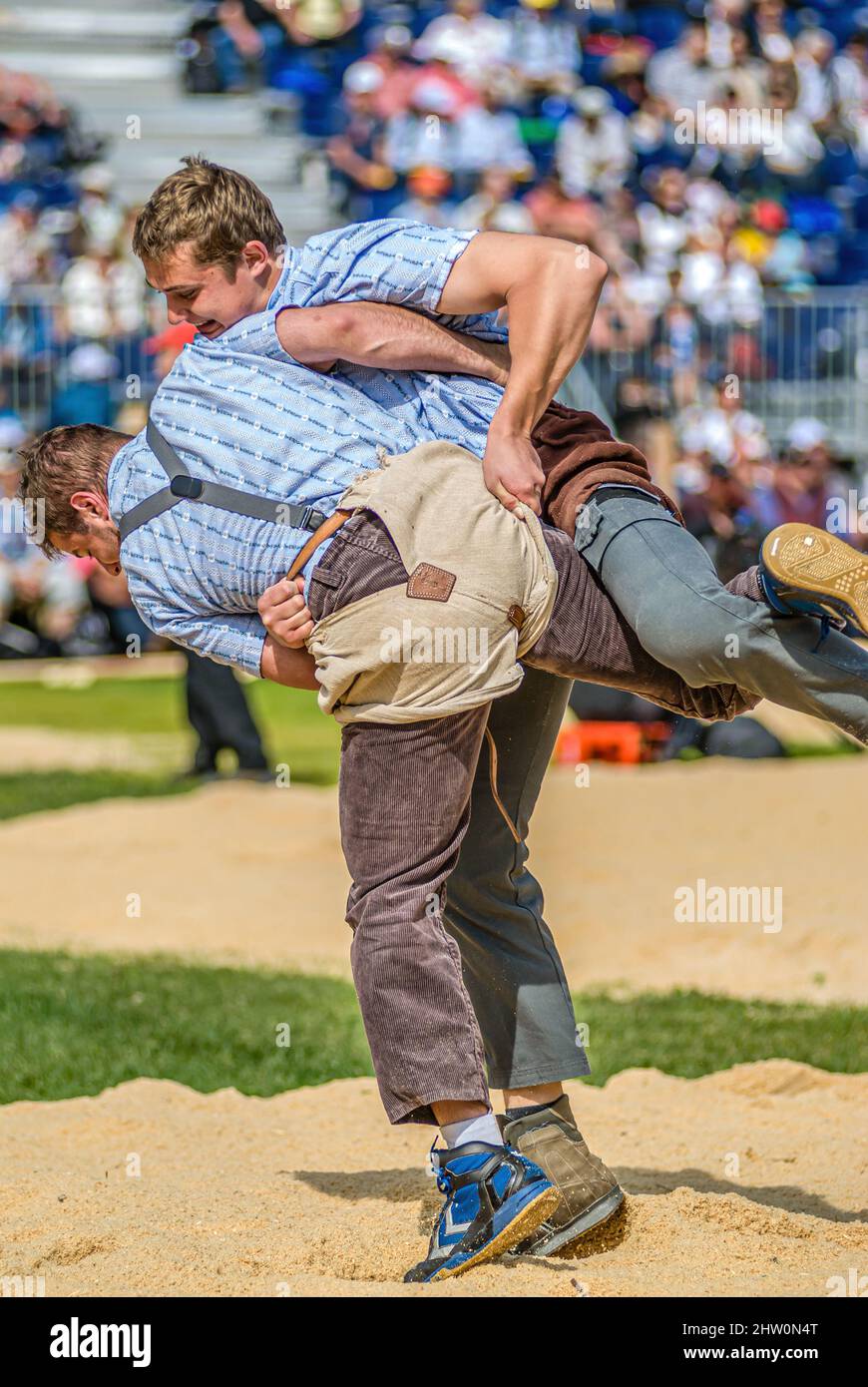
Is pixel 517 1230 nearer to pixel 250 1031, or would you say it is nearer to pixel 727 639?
pixel 727 639

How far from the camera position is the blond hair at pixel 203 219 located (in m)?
3.25

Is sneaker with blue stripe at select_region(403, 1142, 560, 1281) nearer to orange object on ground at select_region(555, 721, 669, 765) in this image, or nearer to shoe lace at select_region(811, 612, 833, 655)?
shoe lace at select_region(811, 612, 833, 655)

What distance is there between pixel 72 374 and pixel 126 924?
910 cm

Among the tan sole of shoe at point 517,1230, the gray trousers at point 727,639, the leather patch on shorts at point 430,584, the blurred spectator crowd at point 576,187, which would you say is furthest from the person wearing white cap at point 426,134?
the tan sole of shoe at point 517,1230

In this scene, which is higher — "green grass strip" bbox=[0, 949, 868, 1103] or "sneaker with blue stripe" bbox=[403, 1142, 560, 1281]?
"sneaker with blue stripe" bbox=[403, 1142, 560, 1281]

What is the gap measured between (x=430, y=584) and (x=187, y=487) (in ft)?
1.67

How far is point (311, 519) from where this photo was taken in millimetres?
3268

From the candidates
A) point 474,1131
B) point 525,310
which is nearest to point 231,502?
point 525,310

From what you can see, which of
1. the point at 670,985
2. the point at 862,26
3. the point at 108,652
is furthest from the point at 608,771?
the point at 862,26

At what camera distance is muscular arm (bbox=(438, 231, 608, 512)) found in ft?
10.3

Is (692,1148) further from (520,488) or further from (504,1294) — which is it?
(520,488)

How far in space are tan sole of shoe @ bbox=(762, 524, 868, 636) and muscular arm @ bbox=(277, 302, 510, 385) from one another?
0.72 meters

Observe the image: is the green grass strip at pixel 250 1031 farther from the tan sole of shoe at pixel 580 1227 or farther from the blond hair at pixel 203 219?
the blond hair at pixel 203 219

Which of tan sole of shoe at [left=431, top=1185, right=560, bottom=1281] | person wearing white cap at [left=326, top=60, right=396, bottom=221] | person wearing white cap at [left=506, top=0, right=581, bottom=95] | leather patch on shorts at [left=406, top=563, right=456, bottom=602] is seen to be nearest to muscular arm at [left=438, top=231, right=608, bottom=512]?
leather patch on shorts at [left=406, top=563, right=456, bottom=602]
